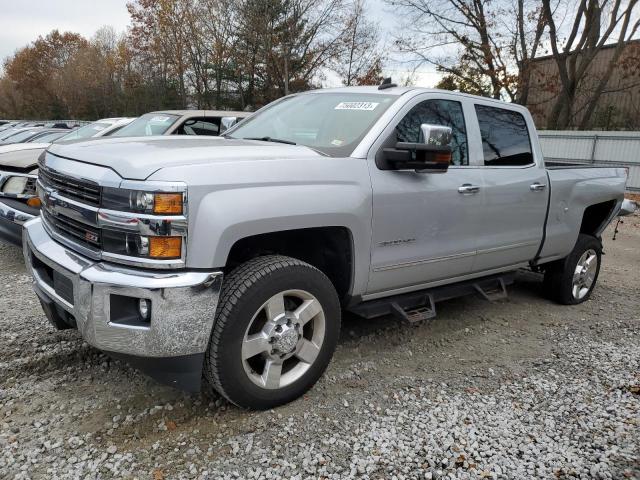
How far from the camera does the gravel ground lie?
2508mm

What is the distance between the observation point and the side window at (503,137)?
412cm

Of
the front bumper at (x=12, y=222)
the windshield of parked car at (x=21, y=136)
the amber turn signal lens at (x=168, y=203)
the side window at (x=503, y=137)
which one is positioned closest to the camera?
the amber turn signal lens at (x=168, y=203)

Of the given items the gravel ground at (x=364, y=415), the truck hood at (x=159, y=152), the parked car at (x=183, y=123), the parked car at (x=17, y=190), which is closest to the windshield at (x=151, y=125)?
the parked car at (x=183, y=123)

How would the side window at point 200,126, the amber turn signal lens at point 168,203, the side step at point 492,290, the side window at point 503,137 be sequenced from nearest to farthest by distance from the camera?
the amber turn signal lens at point 168,203, the side window at point 503,137, the side step at point 492,290, the side window at point 200,126

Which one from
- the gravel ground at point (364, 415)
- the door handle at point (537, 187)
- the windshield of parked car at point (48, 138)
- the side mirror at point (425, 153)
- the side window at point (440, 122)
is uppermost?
the side window at point (440, 122)

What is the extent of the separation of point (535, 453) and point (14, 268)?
5476 mm

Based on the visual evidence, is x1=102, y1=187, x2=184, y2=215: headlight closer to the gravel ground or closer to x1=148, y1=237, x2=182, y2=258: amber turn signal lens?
x1=148, y1=237, x2=182, y2=258: amber turn signal lens

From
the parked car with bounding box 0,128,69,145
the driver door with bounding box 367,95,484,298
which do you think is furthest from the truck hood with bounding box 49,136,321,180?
the parked car with bounding box 0,128,69,145

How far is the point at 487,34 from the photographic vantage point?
883 inches

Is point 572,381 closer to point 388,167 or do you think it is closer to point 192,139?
point 388,167

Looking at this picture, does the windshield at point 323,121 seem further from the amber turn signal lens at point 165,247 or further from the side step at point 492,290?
the side step at point 492,290

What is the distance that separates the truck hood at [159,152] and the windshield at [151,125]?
4459mm

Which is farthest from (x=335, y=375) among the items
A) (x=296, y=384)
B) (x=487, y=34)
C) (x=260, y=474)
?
(x=487, y=34)

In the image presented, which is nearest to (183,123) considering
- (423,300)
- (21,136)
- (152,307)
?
(423,300)
